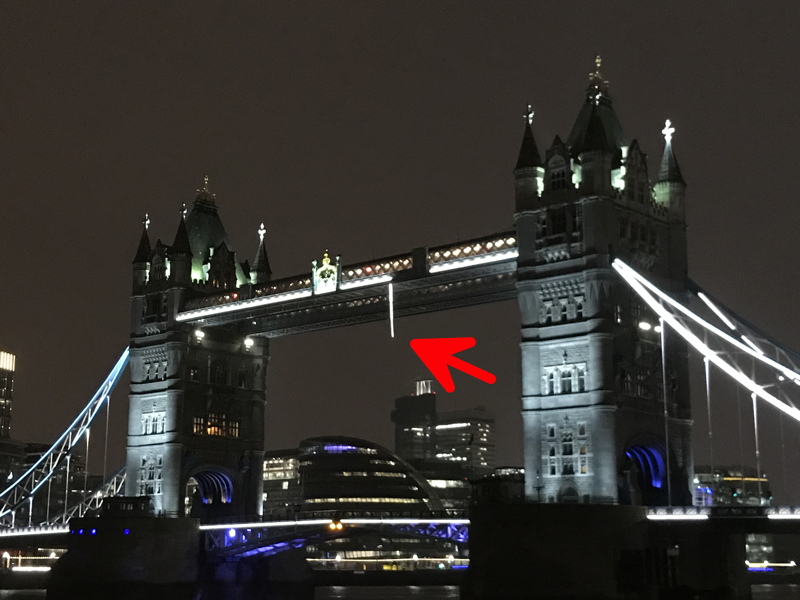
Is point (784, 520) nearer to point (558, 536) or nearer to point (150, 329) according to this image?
point (558, 536)

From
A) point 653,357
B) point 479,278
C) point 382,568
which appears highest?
point 479,278

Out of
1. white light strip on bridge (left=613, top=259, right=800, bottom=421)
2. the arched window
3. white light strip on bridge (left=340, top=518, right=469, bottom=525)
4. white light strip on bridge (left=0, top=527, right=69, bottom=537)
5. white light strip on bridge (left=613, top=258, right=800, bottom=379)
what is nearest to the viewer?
white light strip on bridge (left=613, top=258, right=800, bottom=379)

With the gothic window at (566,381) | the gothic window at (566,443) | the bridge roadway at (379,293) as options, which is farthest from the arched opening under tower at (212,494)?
the gothic window at (566,381)

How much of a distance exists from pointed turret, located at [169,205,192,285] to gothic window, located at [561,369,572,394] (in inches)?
1257

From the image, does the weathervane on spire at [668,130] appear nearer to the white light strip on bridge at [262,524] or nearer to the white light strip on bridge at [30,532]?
the white light strip on bridge at [262,524]

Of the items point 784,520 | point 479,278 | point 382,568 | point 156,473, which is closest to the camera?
point 784,520

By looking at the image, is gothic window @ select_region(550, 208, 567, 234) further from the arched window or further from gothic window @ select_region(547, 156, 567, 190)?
the arched window

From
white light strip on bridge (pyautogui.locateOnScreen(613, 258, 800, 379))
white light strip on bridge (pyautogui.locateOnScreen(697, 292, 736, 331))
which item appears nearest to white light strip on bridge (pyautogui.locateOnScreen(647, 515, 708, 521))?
white light strip on bridge (pyautogui.locateOnScreen(613, 258, 800, 379))

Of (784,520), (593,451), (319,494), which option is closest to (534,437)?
(593,451)

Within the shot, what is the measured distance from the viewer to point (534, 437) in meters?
66.8

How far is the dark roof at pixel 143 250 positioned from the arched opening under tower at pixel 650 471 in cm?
3901

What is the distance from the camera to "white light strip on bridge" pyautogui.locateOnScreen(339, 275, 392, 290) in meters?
75.4

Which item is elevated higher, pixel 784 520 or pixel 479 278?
pixel 479 278

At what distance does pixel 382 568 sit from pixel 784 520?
99849 millimetres
